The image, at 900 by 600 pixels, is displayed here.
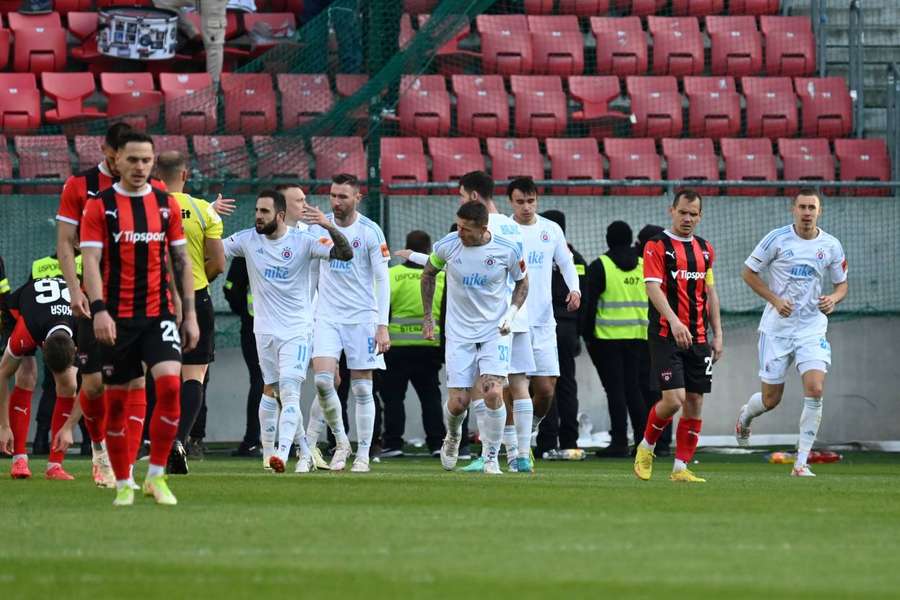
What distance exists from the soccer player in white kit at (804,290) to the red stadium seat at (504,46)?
912 centimetres

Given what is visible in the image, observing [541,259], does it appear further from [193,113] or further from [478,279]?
[193,113]

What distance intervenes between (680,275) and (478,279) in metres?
1.59

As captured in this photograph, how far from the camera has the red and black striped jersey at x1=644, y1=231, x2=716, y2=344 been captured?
12.2 meters

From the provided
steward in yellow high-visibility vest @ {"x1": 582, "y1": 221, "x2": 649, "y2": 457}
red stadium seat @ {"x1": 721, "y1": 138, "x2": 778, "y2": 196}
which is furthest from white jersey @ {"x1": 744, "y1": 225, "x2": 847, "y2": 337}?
red stadium seat @ {"x1": 721, "y1": 138, "x2": 778, "y2": 196}

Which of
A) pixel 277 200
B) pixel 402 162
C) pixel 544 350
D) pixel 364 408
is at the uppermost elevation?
pixel 402 162

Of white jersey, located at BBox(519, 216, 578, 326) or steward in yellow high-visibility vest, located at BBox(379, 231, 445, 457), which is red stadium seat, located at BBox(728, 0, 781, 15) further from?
white jersey, located at BBox(519, 216, 578, 326)

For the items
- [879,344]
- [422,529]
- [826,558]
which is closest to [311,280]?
[422,529]

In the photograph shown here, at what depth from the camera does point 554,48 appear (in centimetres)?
2291

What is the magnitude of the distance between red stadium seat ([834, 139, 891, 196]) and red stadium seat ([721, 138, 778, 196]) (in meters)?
0.87

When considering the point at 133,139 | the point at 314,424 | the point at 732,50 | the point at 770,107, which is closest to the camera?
the point at 133,139

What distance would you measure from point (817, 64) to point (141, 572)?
19.0m

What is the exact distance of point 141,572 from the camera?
6.17m

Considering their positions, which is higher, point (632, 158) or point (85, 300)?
point (632, 158)

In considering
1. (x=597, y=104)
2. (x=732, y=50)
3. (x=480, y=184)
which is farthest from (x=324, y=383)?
(x=732, y=50)
